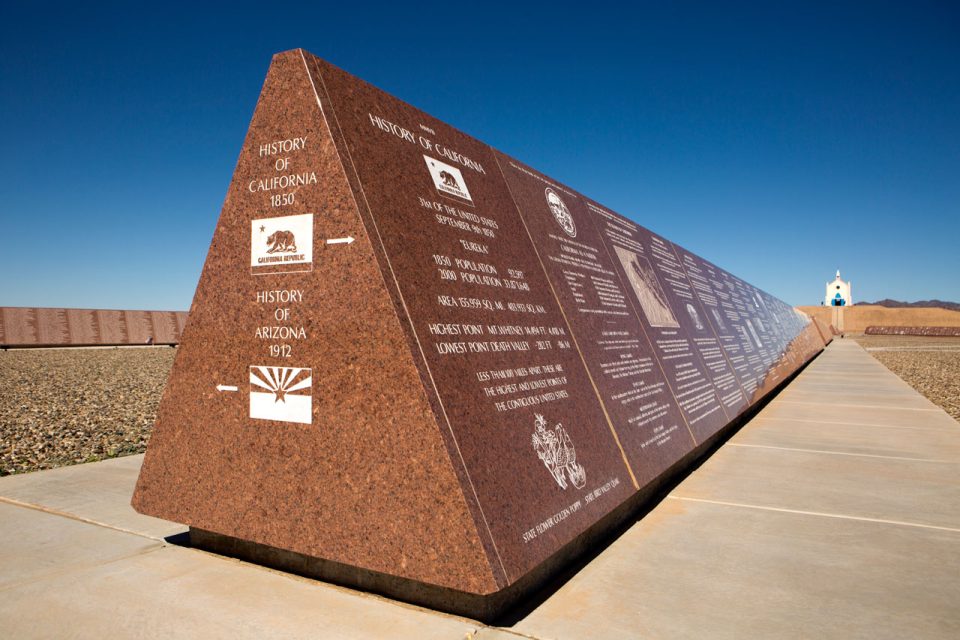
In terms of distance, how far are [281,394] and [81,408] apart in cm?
726

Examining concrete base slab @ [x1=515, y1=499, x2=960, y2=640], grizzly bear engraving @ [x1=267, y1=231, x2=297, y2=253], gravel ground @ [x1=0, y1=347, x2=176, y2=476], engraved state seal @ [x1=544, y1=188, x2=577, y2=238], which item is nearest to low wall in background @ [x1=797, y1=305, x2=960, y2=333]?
gravel ground @ [x1=0, y1=347, x2=176, y2=476]

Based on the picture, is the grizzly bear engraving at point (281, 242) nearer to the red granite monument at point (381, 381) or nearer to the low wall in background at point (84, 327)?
the red granite monument at point (381, 381)

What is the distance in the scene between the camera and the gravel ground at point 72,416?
5.23m

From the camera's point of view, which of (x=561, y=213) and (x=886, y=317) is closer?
(x=561, y=213)

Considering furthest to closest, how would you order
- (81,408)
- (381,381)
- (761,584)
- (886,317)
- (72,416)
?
(886,317)
(81,408)
(72,416)
(761,584)
(381,381)

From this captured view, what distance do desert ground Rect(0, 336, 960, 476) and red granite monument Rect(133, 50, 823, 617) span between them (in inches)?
130

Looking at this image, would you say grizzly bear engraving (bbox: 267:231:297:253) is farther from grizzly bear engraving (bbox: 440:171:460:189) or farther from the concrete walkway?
the concrete walkway

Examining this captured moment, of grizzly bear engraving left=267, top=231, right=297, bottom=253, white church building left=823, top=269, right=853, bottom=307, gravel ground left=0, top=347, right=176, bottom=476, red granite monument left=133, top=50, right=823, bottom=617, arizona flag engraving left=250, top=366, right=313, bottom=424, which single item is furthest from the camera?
white church building left=823, top=269, right=853, bottom=307

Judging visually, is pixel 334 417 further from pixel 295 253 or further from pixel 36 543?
pixel 36 543

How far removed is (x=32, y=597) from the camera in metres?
2.16

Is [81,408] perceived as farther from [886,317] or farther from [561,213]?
[886,317]

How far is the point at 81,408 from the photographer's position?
26.3 feet

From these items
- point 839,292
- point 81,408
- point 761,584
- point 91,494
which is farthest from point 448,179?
point 839,292

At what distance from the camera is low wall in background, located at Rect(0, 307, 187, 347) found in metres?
27.3
